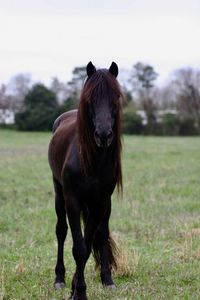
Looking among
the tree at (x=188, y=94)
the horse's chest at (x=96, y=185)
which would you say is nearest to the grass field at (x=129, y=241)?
the horse's chest at (x=96, y=185)

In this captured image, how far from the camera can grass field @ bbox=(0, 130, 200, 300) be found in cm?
551

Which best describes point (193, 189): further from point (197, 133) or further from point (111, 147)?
point (197, 133)

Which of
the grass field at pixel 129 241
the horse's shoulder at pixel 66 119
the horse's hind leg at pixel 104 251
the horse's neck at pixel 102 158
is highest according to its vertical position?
the horse's shoulder at pixel 66 119

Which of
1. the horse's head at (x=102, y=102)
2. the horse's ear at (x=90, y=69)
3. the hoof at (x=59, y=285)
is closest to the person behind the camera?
the horse's head at (x=102, y=102)

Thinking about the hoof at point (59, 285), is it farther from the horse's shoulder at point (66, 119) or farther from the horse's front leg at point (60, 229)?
the horse's shoulder at point (66, 119)

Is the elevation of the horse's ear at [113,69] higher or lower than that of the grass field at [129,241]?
higher

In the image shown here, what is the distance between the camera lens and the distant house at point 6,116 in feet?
222

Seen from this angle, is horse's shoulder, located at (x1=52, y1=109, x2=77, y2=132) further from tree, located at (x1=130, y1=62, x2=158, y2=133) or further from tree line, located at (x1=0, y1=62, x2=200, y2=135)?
tree, located at (x1=130, y1=62, x2=158, y2=133)

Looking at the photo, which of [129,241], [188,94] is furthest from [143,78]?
[129,241]

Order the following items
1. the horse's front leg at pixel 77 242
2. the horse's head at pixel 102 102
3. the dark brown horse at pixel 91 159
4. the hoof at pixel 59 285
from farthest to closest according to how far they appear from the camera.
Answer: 1. the hoof at pixel 59 285
2. the horse's front leg at pixel 77 242
3. the dark brown horse at pixel 91 159
4. the horse's head at pixel 102 102

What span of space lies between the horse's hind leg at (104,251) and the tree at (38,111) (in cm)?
5448

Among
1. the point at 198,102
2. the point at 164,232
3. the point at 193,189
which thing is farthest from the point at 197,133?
the point at 164,232

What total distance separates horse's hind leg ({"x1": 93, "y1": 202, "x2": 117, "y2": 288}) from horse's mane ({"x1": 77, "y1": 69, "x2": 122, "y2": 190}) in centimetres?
98

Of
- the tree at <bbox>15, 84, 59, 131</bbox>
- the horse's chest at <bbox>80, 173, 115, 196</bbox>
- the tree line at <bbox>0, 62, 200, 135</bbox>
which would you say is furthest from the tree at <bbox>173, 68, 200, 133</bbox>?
the horse's chest at <bbox>80, 173, 115, 196</bbox>
